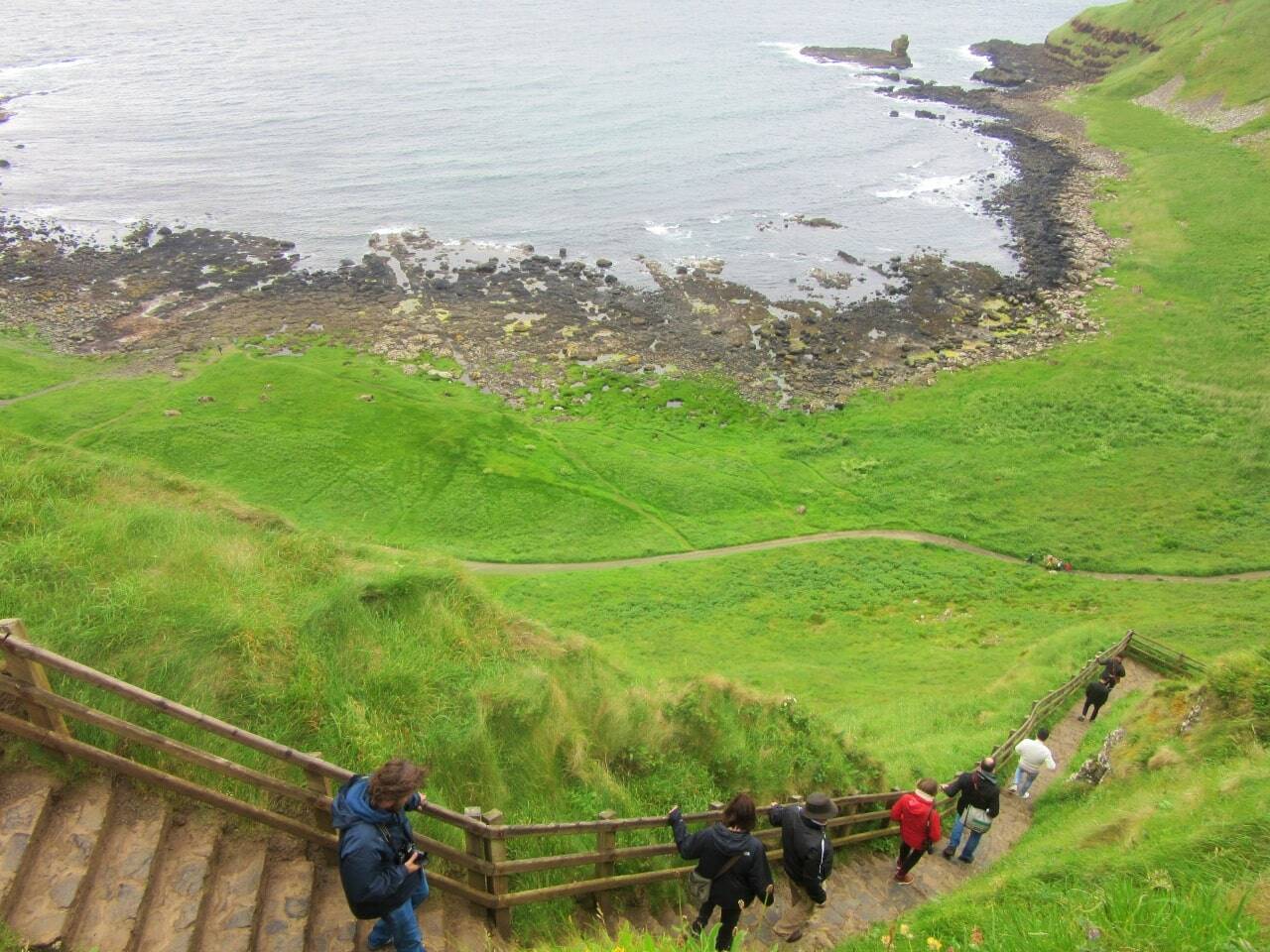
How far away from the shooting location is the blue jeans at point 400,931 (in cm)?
778

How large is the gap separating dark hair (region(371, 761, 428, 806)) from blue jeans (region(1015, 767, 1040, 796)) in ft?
46.8

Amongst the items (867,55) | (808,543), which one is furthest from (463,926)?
(867,55)

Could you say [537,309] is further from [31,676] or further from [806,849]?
[31,676]

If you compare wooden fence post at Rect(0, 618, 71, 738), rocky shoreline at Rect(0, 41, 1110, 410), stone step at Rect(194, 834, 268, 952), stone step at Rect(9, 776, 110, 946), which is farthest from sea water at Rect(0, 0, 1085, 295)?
stone step at Rect(9, 776, 110, 946)

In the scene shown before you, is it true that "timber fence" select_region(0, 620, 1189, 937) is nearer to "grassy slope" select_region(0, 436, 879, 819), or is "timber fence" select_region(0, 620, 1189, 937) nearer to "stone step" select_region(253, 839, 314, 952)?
"stone step" select_region(253, 839, 314, 952)

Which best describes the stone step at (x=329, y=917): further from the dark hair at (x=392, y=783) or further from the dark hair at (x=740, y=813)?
the dark hair at (x=740, y=813)

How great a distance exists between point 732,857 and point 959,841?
8113 mm

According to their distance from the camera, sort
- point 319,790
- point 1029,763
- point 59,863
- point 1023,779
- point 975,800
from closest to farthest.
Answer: point 59,863 → point 319,790 → point 975,800 → point 1029,763 → point 1023,779

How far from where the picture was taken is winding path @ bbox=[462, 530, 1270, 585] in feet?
117

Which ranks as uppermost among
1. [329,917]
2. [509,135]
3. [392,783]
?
[509,135]

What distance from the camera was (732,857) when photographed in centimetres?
877

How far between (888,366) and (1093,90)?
86.8m

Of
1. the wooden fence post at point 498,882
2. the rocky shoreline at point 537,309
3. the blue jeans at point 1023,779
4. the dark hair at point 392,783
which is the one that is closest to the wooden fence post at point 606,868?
the wooden fence post at point 498,882

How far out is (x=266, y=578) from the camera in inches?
587
